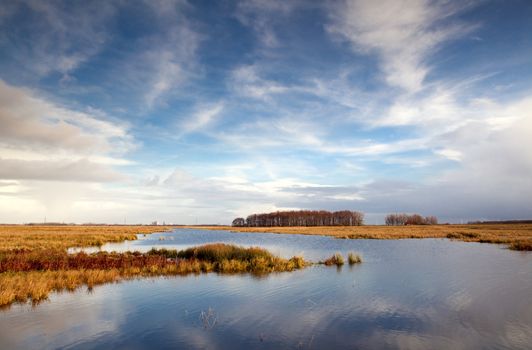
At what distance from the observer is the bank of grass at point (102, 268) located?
52.6ft

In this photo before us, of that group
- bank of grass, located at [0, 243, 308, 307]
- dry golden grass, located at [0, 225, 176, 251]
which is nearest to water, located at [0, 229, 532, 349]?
bank of grass, located at [0, 243, 308, 307]

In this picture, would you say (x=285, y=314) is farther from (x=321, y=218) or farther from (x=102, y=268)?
(x=321, y=218)

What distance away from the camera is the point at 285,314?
13.5m

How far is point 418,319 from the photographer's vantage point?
12.9 meters

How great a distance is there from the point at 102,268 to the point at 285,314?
14.3 m

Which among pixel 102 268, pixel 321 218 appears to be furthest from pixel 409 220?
pixel 102 268

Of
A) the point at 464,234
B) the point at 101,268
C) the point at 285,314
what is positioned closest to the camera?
the point at 285,314

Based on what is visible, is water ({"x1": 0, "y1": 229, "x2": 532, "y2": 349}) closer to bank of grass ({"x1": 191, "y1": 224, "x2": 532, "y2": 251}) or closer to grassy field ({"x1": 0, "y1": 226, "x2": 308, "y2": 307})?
grassy field ({"x1": 0, "y1": 226, "x2": 308, "y2": 307})

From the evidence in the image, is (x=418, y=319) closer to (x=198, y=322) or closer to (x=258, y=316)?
(x=258, y=316)

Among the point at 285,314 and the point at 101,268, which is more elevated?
the point at 101,268

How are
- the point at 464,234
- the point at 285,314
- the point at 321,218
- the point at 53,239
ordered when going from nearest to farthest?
the point at 285,314, the point at 53,239, the point at 464,234, the point at 321,218

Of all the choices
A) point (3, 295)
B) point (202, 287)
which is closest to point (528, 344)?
point (202, 287)

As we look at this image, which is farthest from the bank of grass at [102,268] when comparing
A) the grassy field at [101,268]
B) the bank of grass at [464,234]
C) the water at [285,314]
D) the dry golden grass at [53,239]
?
the bank of grass at [464,234]

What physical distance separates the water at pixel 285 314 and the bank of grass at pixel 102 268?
126 cm
